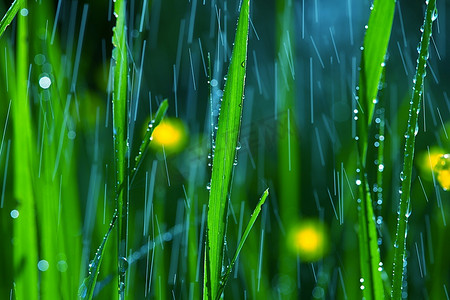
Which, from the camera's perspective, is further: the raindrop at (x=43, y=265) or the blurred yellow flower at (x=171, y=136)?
the blurred yellow flower at (x=171, y=136)

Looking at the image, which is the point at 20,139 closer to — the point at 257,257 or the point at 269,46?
the point at 257,257

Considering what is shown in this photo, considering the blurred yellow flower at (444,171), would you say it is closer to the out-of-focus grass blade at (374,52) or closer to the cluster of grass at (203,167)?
the cluster of grass at (203,167)

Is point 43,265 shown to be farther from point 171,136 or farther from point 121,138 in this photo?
point 171,136

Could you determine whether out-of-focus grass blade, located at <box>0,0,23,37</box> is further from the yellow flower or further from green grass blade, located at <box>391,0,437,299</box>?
the yellow flower

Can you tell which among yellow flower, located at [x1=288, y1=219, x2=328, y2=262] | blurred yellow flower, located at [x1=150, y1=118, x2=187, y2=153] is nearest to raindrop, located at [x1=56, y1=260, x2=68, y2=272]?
yellow flower, located at [x1=288, y1=219, x2=328, y2=262]

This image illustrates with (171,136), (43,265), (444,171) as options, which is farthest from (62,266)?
(171,136)

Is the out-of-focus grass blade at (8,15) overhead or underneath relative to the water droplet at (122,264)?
overhead

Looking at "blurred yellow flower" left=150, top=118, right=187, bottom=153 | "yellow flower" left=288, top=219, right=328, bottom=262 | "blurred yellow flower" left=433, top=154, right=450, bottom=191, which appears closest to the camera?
"blurred yellow flower" left=433, top=154, right=450, bottom=191

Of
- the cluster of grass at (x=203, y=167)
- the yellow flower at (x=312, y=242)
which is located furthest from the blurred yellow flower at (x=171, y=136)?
the yellow flower at (x=312, y=242)
